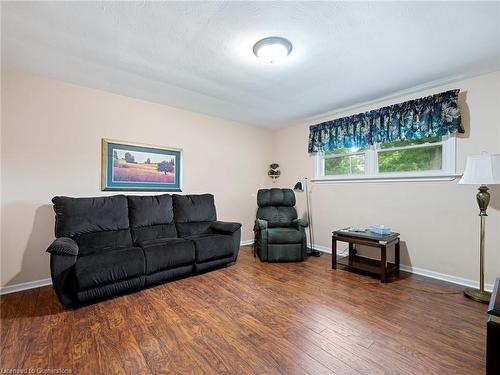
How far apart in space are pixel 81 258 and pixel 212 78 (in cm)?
231

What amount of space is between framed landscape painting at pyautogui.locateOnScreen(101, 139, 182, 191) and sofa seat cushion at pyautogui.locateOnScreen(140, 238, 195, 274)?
943 mm

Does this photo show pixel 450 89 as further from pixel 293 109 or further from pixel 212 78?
pixel 212 78


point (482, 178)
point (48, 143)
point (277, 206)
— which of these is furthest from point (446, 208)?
point (48, 143)

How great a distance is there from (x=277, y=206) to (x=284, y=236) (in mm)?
796

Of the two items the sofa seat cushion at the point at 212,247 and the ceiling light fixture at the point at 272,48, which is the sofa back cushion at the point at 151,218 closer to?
the sofa seat cushion at the point at 212,247

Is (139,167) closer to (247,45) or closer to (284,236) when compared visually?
(247,45)

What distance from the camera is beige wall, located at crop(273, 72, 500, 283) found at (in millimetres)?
2480

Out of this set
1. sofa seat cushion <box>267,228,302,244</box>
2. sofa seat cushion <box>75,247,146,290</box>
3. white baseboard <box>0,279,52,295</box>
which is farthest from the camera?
sofa seat cushion <box>267,228,302,244</box>

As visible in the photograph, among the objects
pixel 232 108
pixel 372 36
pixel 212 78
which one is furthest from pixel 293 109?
pixel 372 36

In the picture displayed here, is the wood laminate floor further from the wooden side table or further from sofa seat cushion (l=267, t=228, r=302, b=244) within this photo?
sofa seat cushion (l=267, t=228, r=302, b=244)

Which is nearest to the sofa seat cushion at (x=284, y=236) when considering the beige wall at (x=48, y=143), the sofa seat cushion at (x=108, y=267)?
the beige wall at (x=48, y=143)

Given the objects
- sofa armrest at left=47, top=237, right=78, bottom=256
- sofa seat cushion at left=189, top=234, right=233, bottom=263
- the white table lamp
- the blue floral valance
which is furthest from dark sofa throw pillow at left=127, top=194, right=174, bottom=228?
the white table lamp

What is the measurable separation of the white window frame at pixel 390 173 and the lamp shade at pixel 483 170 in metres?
0.49

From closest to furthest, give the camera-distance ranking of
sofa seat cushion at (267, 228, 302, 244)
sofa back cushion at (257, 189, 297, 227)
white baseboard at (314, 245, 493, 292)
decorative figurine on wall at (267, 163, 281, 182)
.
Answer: white baseboard at (314, 245, 493, 292) → sofa seat cushion at (267, 228, 302, 244) → sofa back cushion at (257, 189, 297, 227) → decorative figurine on wall at (267, 163, 281, 182)
